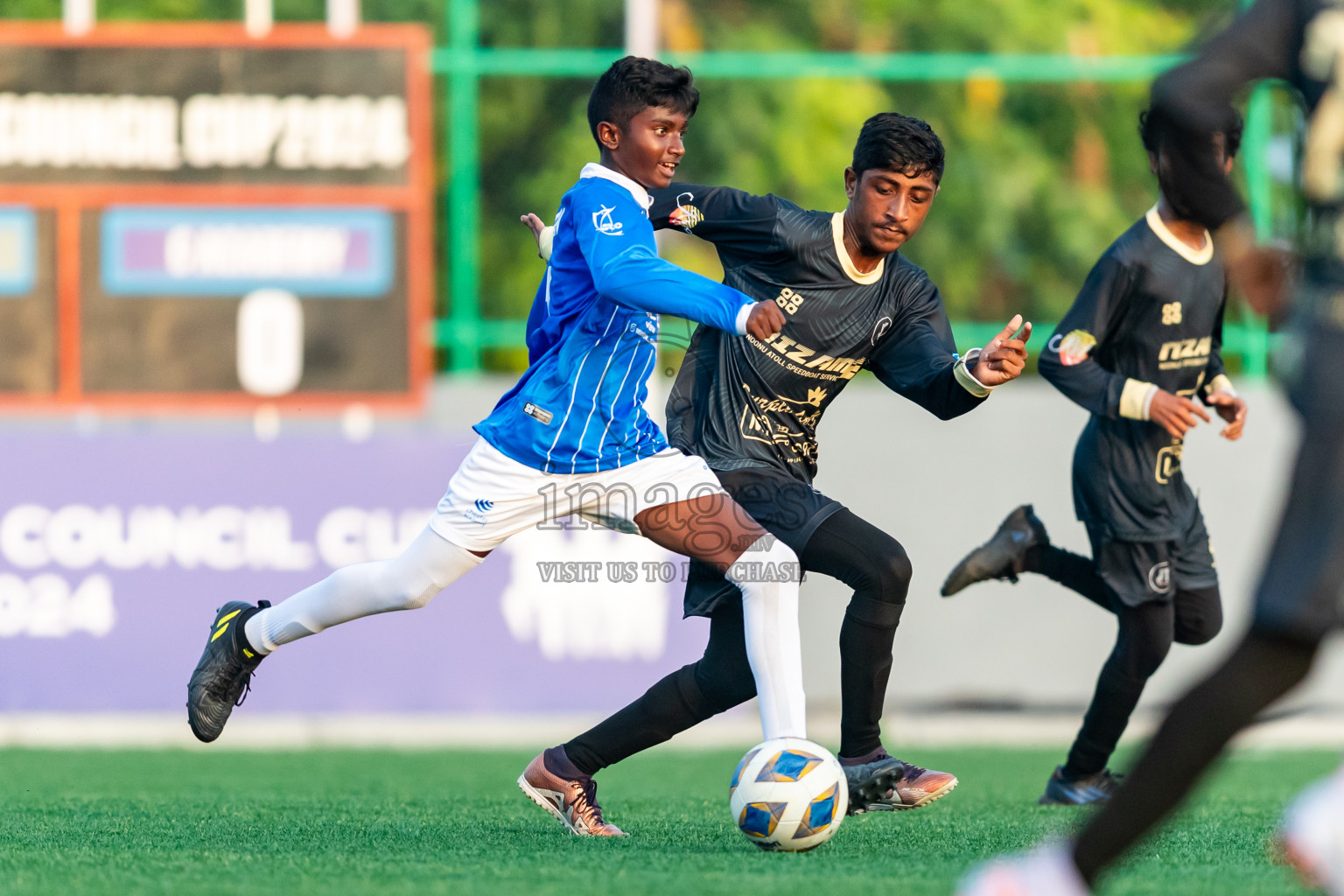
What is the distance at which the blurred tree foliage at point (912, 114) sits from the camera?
11.6 meters

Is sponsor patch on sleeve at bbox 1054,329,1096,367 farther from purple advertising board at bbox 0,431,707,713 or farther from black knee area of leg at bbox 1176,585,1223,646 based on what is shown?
purple advertising board at bbox 0,431,707,713

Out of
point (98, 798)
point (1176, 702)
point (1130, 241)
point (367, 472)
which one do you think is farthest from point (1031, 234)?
point (1176, 702)

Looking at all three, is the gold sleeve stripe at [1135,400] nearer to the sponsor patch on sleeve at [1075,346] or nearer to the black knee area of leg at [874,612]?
the sponsor patch on sleeve at [1075,346]

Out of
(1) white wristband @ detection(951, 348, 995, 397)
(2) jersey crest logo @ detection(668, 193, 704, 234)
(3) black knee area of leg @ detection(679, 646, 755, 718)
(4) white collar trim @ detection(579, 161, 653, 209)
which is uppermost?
(4) white collar trim @ detection(579, 161, 653, 209)

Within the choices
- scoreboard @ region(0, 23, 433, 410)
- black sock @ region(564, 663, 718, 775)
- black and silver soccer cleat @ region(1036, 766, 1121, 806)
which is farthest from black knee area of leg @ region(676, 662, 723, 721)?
scoreboard @ region(0, 23, 433, 410)

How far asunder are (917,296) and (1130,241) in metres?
0.92

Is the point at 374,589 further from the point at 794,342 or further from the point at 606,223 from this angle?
the point at 794,342

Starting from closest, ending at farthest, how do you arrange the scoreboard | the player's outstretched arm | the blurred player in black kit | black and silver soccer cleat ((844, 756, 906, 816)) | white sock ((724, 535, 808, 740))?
the blurred player in black kit → the player's outstretched arm → white sock ((724, 535, 808, 740)) → black and silver soccer cleat ((844, 756, 906, 816)) → the scoreboard

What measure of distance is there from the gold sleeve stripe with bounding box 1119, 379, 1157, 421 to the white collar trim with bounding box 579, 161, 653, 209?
1589 mm

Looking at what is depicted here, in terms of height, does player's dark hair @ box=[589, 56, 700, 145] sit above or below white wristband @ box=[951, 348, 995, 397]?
above

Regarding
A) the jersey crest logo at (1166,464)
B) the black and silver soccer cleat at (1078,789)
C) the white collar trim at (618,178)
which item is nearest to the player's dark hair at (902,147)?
the white collar trim at (618,178)

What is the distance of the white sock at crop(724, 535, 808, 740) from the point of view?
429cm

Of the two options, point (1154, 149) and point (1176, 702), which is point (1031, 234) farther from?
point (1176, 702)

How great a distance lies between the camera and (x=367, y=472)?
882cm
